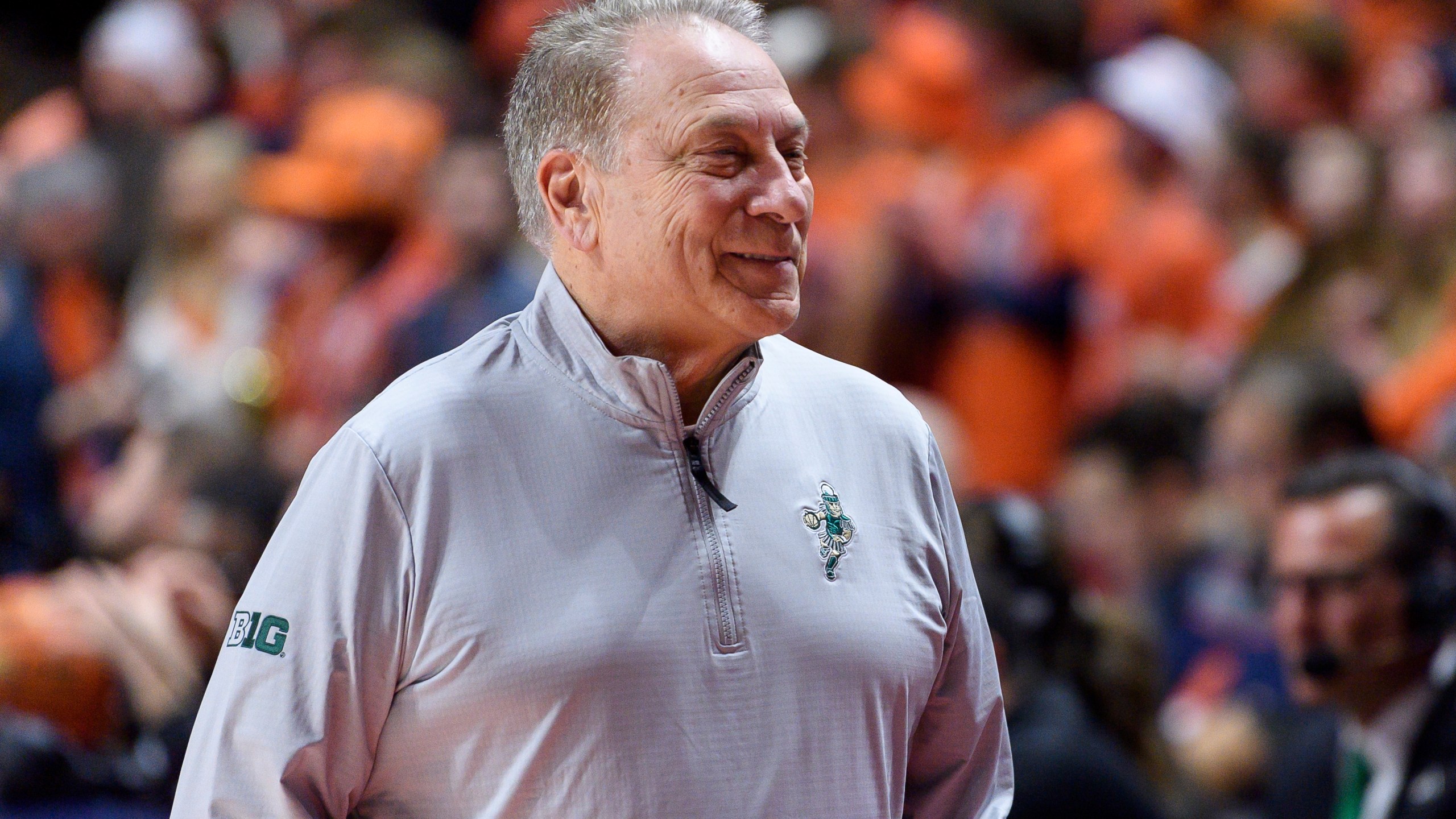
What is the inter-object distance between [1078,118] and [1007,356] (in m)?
0.77

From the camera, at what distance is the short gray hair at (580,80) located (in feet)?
5.92

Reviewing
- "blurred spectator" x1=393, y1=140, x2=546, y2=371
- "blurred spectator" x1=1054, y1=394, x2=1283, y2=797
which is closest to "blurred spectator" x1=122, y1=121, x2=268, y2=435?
"blurred spectator" x1=393, y1=140, x2=546, y2=371

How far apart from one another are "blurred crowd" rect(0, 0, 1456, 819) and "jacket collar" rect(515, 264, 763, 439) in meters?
1.30

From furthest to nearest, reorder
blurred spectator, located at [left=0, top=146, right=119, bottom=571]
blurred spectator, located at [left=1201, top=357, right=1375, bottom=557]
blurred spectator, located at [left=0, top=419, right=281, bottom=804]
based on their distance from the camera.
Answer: blurred spectator, located at [left=0, top=146, right=119, bottom=571]
blurred spectator, located at [left=1201, top=357, right=1375, bottom=557]
blurred spectator, located at [left=0, top=419, right=281, bottom=804]

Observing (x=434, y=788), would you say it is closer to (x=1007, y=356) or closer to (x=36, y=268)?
(x=1007, y=356)

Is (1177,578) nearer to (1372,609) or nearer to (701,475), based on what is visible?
(1372,609)

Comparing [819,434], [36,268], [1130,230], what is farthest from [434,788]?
[36,268]

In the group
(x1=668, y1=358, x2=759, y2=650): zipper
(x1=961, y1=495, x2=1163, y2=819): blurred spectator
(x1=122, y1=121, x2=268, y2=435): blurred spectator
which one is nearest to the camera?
(x1=668, y1=358, x2=759, y2=650): zipper

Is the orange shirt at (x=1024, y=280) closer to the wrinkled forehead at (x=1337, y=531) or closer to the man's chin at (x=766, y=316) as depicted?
the wrinkled forehead at (x=1337, y=531)

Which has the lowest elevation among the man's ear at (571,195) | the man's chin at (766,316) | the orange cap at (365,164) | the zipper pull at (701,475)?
the orange cap at (365,164)

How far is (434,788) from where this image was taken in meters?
1.67

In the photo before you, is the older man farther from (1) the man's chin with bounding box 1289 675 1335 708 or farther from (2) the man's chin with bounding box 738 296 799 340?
(1) the man's chin with bounding box 1289 675 1335 708

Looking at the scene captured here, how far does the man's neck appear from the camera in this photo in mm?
1825

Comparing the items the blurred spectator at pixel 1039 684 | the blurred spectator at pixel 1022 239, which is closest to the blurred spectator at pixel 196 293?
the blurred spectator at pixel 1022 239
